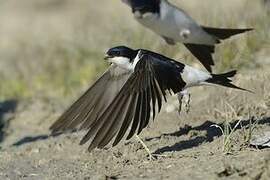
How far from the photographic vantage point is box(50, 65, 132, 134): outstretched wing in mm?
5109

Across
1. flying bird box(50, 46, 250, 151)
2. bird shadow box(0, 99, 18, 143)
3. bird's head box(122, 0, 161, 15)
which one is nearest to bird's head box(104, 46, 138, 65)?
flying bird box(50, 46, 250, 151)

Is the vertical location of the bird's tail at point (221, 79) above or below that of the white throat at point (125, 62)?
below

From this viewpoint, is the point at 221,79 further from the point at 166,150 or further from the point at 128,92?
the point at 128,92

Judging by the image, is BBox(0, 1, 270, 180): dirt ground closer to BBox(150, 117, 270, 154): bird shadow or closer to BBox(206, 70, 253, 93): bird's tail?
BBox(150, 117, 270, 154): bird shadow

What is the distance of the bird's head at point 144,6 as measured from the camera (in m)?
4.79

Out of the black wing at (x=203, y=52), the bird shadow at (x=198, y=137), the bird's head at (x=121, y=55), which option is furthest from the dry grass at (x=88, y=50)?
the bird's head at (x=121, y=55)

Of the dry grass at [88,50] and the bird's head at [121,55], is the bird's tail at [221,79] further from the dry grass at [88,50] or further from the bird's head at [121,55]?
the dry grass at [88,50]

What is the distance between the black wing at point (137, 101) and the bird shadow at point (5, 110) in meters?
1.79

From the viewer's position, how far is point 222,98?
227 inches

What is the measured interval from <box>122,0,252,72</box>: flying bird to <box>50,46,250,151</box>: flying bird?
0.15 metres

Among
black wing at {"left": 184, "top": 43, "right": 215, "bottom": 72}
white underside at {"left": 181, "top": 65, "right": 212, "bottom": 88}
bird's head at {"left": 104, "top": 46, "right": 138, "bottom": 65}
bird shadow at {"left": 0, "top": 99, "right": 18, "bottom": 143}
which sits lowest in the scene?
bird shadow at {"left": 0, "top": 99, "right": 18, "bottom": 143}

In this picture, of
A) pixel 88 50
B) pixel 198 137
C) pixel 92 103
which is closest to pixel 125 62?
pixel 92 103

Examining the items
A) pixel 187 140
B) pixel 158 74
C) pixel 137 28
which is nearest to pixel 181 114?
pixel 187 140

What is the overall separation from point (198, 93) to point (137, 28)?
123 cm
